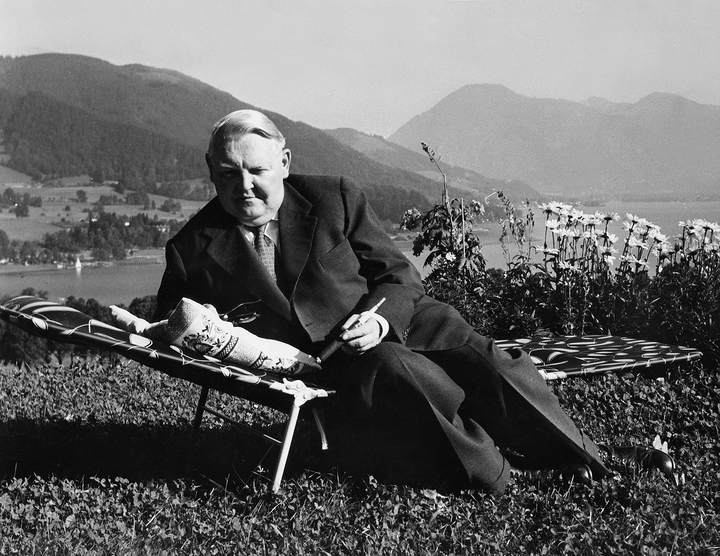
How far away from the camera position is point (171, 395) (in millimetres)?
4590


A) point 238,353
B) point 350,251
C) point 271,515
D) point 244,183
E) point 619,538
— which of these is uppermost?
point 244,183

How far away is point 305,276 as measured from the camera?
2877mm

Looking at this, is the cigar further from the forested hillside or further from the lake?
the lake

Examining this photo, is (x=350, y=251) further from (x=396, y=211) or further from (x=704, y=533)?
(x=396, y=211)

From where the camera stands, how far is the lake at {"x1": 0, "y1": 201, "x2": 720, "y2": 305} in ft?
18.0

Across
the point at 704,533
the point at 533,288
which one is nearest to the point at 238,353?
the point at 704,533

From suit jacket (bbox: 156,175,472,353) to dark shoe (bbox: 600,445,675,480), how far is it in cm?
83

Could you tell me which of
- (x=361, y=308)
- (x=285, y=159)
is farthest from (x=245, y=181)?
(x=361, y=308)

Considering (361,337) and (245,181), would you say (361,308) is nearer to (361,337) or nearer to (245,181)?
(361,337)

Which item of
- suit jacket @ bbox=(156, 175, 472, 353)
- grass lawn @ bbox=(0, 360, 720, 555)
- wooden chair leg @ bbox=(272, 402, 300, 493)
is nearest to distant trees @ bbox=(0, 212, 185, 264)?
grass lawn @ bbox=(0, 360, 720, 555)

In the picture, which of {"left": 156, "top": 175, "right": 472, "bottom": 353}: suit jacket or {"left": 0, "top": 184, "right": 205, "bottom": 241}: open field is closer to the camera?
Result: {"left": 156, "top": 175, "right": 472, "bottom": 353}: suit jacket

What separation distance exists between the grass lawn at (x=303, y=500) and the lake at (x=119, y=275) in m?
1.67

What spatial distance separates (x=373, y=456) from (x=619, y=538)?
0.90 meters

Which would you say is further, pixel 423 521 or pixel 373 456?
pixel 373 456
